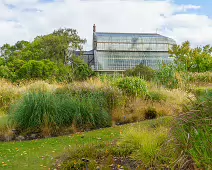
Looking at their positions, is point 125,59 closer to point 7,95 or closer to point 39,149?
point 7,95

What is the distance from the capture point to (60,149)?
249 inches

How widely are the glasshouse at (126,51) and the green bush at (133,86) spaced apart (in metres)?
28.0

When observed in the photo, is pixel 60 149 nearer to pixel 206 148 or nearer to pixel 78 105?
pixel 78 105

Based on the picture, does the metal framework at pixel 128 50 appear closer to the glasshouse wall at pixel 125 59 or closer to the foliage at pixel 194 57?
the glasshouse wall at pixel 125 59

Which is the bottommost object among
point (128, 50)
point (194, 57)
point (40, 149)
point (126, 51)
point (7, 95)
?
point (40, 149)

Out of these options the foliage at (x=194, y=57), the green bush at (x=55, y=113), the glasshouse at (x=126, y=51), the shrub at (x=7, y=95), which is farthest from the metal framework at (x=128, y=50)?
the green bush at (x=55, y=113)

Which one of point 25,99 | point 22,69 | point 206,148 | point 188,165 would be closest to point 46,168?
point 188,165

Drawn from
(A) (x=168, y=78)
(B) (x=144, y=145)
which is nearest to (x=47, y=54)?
(A) (x=168, y=78)

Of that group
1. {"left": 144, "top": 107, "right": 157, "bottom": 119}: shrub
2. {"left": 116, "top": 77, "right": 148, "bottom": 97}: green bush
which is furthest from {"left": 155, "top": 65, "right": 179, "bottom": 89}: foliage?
{"left": 144, "top": 107, "right": 157, "bottom": 119}: shrub

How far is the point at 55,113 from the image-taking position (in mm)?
8180

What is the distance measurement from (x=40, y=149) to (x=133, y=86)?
5661 millimetres

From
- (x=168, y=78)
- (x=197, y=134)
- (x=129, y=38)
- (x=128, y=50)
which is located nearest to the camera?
(x=197, y=134)

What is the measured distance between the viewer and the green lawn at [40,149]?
5.38 m

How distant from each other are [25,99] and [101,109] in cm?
213
